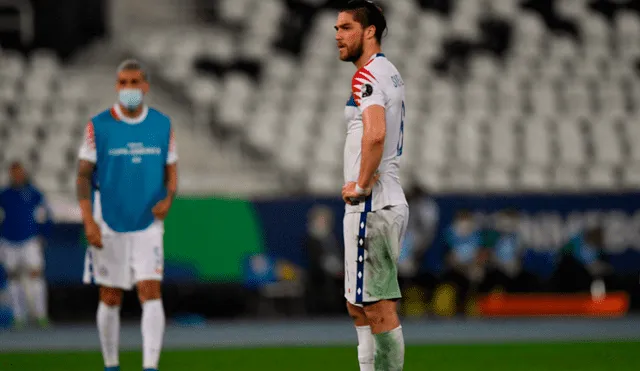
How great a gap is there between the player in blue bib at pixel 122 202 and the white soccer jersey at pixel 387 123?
2.27 meters

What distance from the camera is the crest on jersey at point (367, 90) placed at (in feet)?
20.6

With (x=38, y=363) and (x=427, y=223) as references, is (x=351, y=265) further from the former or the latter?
(x=427, y=223)

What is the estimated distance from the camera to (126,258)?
829 centimetres

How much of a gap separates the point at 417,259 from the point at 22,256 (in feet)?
18.2

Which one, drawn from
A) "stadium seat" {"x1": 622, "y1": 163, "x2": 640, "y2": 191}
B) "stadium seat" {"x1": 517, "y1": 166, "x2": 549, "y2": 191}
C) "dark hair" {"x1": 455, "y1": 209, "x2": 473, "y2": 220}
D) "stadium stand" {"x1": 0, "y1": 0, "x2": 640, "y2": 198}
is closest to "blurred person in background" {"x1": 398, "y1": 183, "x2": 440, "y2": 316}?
"dark hair" {"x1": 455, "y1": 209, "x2": 473, "y2": 220}

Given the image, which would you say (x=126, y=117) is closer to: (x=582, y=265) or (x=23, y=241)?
(x=23, y=241)

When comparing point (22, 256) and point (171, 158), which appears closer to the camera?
point (171, 158)

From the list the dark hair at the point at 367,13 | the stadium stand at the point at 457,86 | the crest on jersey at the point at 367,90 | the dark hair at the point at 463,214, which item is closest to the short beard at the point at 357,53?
the dark hair at the point at 367,13

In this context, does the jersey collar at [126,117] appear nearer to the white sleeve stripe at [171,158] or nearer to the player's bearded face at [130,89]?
the player's bearded face at [130,89]

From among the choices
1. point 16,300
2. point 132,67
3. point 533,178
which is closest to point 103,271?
point 132,67

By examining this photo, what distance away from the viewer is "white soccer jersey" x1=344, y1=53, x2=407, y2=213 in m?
6.30

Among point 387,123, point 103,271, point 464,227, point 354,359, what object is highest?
point 387,123

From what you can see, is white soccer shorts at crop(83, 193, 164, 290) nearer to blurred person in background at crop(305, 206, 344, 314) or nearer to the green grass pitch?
the green grass pitch

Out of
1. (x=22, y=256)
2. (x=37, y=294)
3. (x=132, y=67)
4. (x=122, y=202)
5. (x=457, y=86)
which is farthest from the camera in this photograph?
(x=457, y=86)
